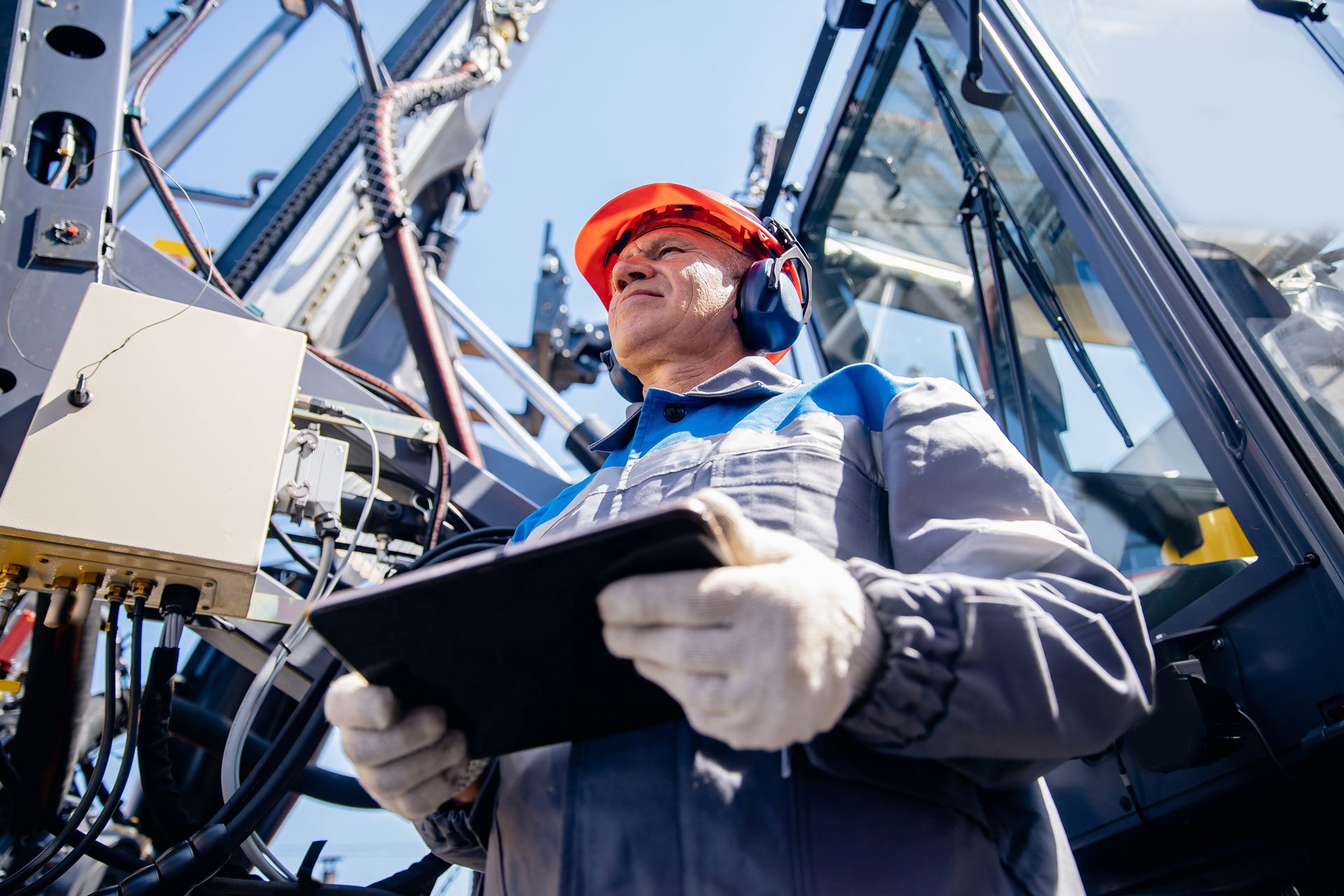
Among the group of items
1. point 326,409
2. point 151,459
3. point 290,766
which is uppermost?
point 326,409

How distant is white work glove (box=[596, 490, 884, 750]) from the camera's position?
2.36 feet

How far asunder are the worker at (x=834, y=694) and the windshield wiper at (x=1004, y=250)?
3.17ft

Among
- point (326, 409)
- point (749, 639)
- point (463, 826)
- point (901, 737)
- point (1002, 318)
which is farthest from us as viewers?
point (1002, 318)

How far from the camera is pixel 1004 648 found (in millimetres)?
834

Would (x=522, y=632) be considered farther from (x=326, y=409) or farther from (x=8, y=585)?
(x=326, y=409)

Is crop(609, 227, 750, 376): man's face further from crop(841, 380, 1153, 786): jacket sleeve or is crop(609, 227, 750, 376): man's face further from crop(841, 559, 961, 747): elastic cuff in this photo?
crop(841, 559, 961, 747): elastic cuff

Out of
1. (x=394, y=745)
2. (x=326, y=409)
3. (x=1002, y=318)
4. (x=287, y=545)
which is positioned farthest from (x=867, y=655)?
(x=1002, y=318)

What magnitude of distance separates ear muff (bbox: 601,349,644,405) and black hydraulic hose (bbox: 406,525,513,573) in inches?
16.8

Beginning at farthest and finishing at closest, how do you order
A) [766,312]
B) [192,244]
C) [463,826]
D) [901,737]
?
[192,244], [766,312], [463,826], [901,737]

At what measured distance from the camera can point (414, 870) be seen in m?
1.92

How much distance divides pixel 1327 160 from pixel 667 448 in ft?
4.40

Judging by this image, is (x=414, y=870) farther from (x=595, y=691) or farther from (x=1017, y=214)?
(x=1017, y=214)

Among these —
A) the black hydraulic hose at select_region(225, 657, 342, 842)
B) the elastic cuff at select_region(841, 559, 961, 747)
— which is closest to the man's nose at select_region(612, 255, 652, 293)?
the black hydraulic hose at select_region(225, 657, 342, 842)

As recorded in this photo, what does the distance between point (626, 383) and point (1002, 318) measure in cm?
111
